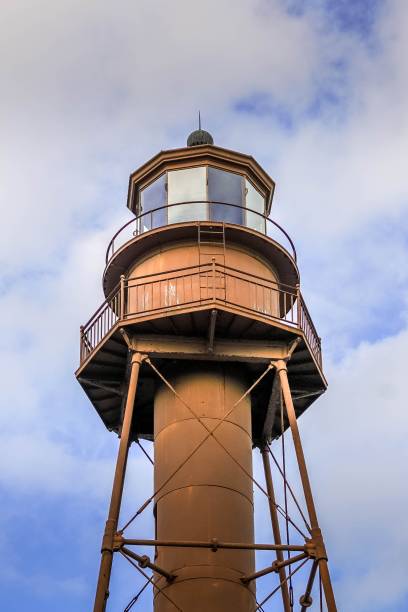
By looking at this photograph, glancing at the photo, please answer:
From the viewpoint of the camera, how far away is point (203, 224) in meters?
27.1

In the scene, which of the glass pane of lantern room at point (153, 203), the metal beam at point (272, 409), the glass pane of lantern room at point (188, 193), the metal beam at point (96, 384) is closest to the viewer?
the metal beam at point (272, 409)

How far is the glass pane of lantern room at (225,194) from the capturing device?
2831 centimetres

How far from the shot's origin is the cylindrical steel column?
2384 cm

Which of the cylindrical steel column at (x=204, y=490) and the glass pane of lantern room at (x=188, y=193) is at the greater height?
the glass pane of lantern room at (x=188, y=193)

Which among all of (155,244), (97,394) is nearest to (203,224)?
(155,244)

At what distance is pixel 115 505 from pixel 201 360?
15.0ft

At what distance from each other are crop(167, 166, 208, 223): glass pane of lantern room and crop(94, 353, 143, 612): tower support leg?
4.59m

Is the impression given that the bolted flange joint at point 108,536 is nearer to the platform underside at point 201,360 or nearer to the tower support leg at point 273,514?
the platform underside at point 201,360

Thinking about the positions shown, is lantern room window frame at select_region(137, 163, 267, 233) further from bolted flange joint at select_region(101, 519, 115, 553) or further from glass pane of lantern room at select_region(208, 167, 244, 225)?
bolted flange joint at select_region(101, 519, 115, 553)

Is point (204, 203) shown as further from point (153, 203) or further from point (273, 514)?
point (273, 514)

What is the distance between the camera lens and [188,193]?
28641 millimetres

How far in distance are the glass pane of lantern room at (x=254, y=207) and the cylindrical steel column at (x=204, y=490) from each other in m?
4.43

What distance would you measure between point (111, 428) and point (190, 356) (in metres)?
Result: 4.99

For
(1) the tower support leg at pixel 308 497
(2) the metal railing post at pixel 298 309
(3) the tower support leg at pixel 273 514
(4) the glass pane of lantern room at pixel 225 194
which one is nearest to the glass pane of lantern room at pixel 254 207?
(4) the glass pane of lantern room at pixel 225 194
